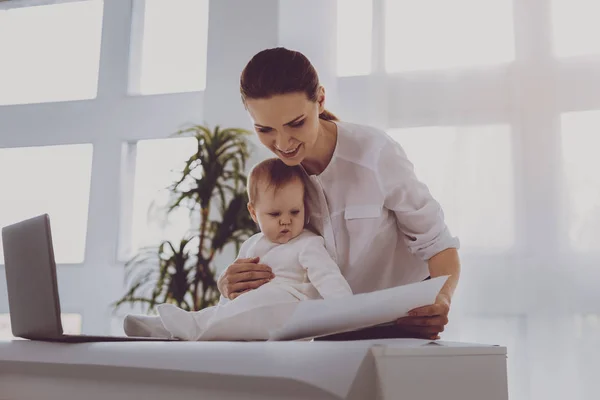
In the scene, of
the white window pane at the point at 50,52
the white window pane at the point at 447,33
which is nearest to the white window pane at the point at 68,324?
the white window pane at the point at 50,52

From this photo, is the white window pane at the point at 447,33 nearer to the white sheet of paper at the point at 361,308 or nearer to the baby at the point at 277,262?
the baby at the point at 277,262

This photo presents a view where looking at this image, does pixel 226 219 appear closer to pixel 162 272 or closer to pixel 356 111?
pixel 162 272

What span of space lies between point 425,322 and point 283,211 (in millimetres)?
458

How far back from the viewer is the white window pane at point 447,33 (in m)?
2.88

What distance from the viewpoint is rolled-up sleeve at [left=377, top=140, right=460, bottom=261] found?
1233mm

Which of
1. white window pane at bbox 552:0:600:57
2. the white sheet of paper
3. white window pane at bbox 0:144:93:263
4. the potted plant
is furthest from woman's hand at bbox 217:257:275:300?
white window pane at bbox 0:144:93:263

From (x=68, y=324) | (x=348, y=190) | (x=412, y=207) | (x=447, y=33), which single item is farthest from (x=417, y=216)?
(x=68, y=324)

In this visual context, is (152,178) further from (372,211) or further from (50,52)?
(372,211)

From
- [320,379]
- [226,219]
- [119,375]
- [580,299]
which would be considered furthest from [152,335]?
[580,299]

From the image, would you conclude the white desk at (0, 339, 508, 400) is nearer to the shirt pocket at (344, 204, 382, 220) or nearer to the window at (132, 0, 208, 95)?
the shirt pocket at (344, 204, 382, 220)

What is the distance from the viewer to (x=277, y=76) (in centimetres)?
114

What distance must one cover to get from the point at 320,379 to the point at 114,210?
297 centimetres

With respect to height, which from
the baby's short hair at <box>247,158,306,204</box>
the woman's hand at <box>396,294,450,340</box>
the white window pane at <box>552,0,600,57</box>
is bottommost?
the woman's hand at <box>396,294,450,340</box>

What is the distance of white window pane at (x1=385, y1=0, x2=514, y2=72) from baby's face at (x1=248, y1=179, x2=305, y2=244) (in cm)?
188
